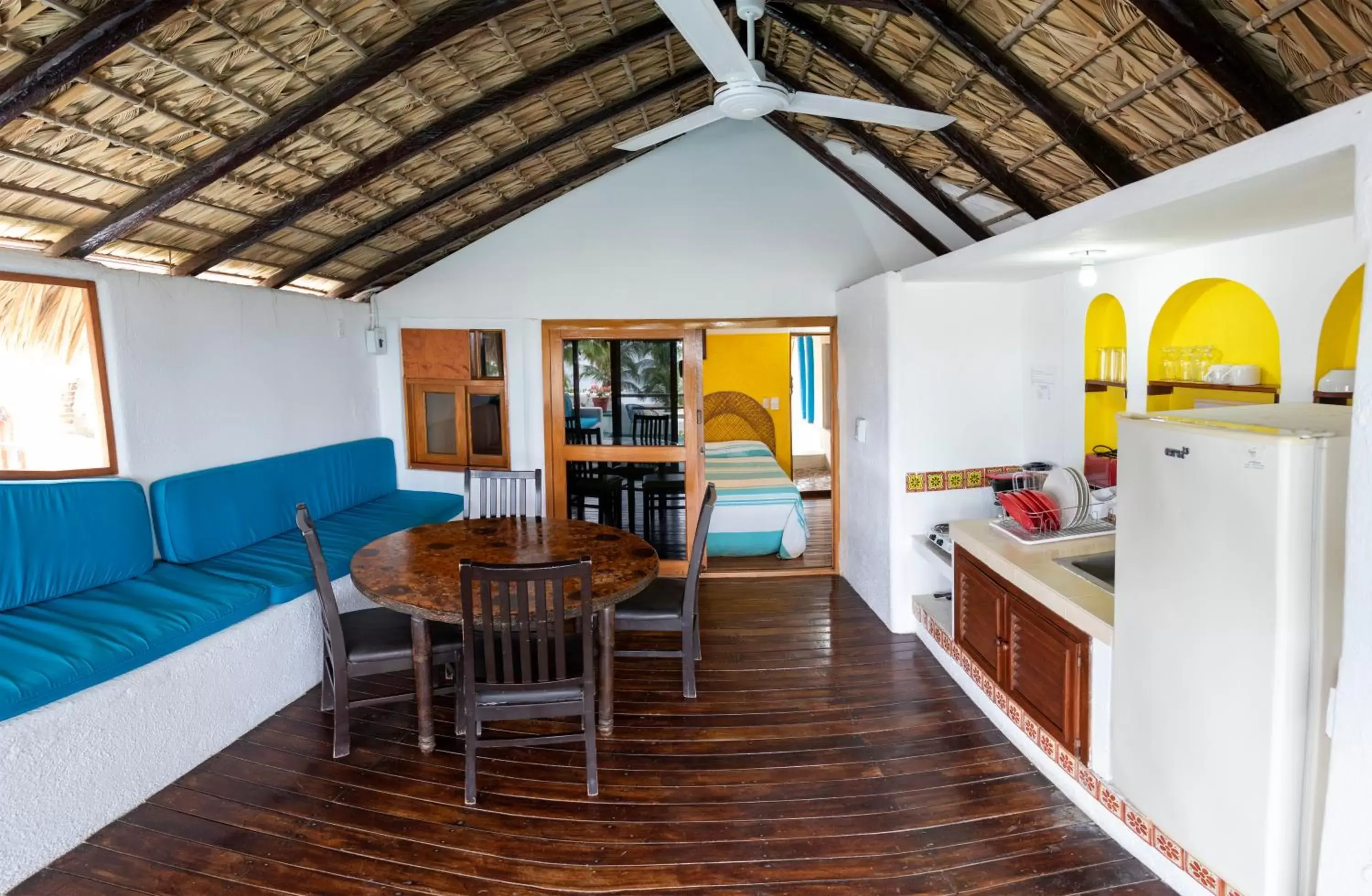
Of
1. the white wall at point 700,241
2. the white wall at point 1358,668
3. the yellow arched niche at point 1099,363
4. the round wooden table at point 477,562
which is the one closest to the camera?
the white wall at point 1358,668

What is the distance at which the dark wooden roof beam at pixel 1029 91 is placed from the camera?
2.80m

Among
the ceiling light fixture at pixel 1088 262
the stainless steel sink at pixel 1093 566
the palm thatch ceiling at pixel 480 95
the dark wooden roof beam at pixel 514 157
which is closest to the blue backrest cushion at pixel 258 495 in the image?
the palm thatch ceiling at pixel 480 95

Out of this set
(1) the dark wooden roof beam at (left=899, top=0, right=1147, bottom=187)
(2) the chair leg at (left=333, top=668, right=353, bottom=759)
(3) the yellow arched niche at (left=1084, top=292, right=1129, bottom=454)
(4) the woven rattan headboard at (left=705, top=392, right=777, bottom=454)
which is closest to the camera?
(1) the dark wooden roof beam at (left=899, top=0, right=1147, bottom=187)

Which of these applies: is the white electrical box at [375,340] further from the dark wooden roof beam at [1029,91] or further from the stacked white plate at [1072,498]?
the stacked white plate at [1072,498]

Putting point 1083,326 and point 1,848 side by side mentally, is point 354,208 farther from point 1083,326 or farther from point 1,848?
point 1083,326

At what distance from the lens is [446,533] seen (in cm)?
365

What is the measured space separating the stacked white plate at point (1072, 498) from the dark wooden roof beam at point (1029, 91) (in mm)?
1240

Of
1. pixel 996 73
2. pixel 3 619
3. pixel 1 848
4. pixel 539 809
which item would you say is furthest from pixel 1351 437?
pixel 3 619

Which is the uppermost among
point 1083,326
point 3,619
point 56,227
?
point 56,227

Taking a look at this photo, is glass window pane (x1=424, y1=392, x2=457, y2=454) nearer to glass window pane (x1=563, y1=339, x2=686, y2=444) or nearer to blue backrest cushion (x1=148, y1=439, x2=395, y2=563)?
blue backrest cushion (x1=148, y1=439, x2=395, y2=563)

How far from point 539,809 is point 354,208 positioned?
10.6 ft

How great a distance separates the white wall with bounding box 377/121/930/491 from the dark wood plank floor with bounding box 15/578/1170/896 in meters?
2.68

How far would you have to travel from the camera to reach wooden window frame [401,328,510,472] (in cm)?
521

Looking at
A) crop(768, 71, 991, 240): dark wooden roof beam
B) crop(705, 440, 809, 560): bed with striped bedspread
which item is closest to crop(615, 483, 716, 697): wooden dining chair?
crop(705, 440, 809, 560): bed with striped bedspread
